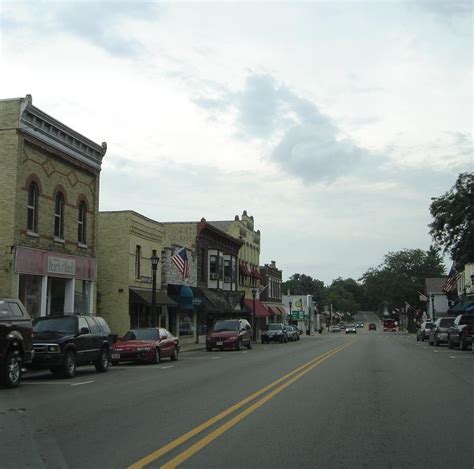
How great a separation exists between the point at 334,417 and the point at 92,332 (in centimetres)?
1083

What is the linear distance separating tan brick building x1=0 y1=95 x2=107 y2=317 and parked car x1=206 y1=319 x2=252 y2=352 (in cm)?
680

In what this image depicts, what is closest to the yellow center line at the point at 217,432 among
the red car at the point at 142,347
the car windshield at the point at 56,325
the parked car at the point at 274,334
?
the car windshield at the point at 56,325

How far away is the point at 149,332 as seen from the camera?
24.5 m

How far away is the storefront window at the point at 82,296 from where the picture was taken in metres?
29.7

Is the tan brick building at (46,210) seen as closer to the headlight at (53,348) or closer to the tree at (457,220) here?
the headlight at (53,348)

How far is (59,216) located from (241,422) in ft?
65.5

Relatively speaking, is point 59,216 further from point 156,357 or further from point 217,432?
point 217,432

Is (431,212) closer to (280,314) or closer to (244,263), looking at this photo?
(244,263)

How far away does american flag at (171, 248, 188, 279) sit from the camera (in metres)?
39.5

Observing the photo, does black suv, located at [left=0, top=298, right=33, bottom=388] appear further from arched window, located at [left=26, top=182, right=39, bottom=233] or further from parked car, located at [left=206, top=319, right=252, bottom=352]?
parked car, located at [left=206, top=319, right=252, bottom=352]

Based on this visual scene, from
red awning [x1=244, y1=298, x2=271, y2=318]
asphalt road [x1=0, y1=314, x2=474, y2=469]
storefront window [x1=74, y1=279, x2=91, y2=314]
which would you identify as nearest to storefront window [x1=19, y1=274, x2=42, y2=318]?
storefront window [x1=74, y1=279, x2=91, y2=314]

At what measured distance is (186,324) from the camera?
1703 inches

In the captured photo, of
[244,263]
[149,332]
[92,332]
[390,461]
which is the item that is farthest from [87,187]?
[244,263]

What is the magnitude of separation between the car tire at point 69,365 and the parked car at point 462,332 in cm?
2168
